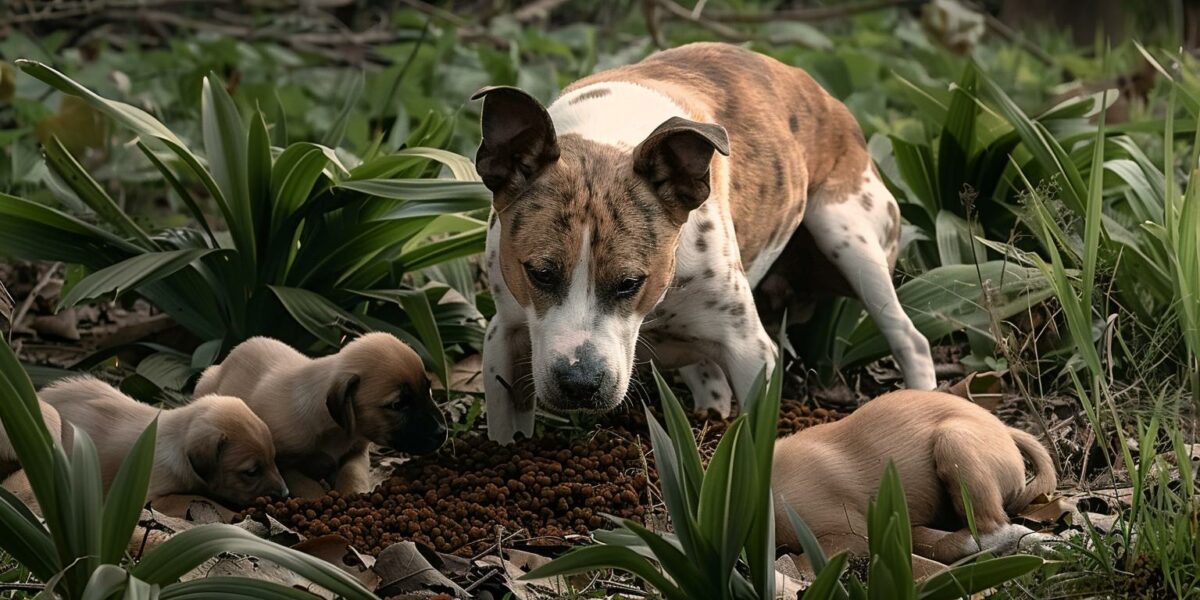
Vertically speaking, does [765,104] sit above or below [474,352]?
above

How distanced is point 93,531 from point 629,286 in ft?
5.97

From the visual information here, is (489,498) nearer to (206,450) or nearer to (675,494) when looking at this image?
(206,450)

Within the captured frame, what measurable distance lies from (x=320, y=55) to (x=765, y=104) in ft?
19.8

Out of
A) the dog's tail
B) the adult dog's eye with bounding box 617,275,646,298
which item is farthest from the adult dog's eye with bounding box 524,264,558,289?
the dog's tail

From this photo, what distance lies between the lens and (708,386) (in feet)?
19.1

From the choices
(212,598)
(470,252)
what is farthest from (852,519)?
(470,252)

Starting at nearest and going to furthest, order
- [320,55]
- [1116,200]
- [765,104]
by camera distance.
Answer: [765,104] < [1116,200] < [320,55]

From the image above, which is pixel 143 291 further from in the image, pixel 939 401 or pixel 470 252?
pixel 939 401

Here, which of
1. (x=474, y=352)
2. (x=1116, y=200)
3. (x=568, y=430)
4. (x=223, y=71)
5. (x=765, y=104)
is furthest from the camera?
(x=223, y=71)

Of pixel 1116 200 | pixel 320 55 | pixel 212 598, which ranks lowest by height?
pixel 320 55

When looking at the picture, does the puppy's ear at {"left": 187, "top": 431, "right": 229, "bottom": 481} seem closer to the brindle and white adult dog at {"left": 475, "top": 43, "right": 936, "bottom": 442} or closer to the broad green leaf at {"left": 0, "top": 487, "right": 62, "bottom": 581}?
the brindle and white adult dog at {"left": 475, "top": 43, "right": 936, "bottom": 442}

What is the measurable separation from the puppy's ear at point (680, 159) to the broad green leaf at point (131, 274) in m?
1.85

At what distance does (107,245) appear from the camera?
5.45 meters

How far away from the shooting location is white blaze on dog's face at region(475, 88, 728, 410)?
4.29 metres
